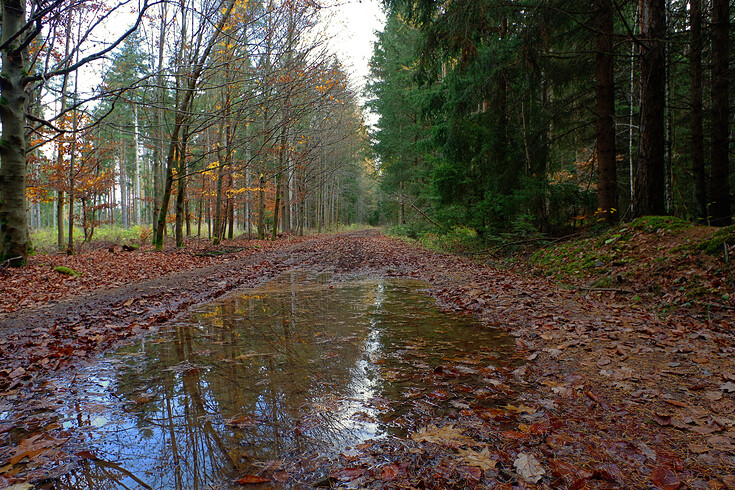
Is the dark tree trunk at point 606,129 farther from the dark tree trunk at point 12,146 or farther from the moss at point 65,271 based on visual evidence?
the dark tree trunk at point 12,146

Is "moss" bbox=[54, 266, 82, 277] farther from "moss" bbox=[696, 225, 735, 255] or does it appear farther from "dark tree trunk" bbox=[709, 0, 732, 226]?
"dark tree trunk" bbox=[709, 0, 732, 226]

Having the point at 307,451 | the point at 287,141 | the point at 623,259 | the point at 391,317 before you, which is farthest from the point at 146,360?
the point at 287,141

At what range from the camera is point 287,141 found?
2033 centimetres

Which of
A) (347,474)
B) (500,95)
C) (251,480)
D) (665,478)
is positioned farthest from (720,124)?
(251,480)

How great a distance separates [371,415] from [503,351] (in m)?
1.87

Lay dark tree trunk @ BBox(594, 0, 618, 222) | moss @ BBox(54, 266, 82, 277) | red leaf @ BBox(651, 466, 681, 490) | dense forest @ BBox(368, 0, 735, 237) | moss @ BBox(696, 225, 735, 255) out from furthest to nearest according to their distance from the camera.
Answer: dark tree trunk @ BBox(594, 0, 618, 222)
moss @ BBox(54, 266, 82, 277)
dense forest @ BBox(368, 0, 735, 237)
moss @ BBox(696, 225, 735, 255)
red leaf @ BBox(651, 466, 681, 490)

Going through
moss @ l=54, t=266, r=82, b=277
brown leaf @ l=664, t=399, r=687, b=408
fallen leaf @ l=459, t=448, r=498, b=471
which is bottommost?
fallen leaf @ l=459, t=448, r=498, b=471

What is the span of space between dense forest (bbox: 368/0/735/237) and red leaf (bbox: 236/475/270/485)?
26.8 feet

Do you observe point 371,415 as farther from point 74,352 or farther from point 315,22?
point 315,22

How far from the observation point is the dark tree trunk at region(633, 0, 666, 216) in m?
6.77

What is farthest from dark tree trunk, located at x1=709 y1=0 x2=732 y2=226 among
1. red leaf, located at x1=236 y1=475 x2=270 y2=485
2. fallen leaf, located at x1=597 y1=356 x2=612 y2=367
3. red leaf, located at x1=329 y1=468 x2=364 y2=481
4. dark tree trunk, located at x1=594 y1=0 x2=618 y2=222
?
red leaf, located at x1=236 y1=475 x2=270 y2=485

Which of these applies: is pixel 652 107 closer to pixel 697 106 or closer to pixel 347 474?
pixel 697 106

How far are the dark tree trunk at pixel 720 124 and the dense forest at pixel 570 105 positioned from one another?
0.09 ft

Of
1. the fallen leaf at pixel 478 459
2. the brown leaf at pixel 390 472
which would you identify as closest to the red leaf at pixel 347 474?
the brown leaf at pixel 390 472
